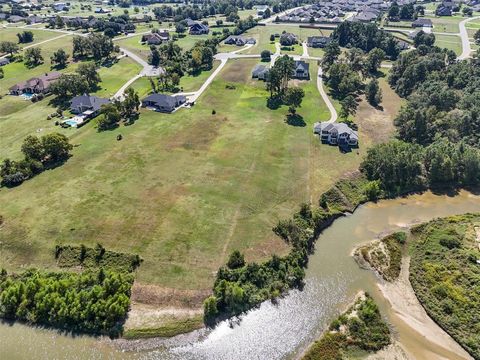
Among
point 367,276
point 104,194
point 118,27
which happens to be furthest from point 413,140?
point 118,27

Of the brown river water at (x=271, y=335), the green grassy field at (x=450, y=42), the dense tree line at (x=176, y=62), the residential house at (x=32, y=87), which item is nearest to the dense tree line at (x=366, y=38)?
the green grassy field at (x=450, y=42)

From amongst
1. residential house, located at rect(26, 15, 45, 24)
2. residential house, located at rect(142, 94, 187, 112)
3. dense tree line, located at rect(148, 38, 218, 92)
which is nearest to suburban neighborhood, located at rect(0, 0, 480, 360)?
residential house, located at rect(142, 94, 187, 112)

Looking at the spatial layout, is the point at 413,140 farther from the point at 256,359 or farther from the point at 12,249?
the point at 12,249

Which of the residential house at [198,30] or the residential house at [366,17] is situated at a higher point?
the residential house at [366,17]

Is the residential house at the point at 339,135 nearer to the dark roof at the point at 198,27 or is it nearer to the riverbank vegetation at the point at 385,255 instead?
the riverbank vegetation at the point at 385,255

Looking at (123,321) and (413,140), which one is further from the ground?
(413,140)

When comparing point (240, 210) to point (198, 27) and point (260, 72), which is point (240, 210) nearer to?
point (260, 72)
